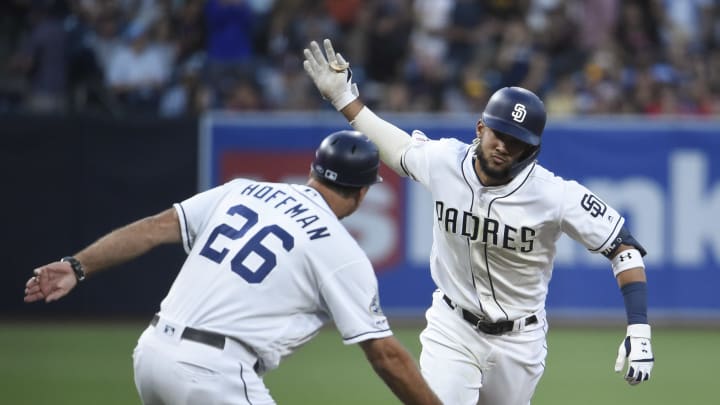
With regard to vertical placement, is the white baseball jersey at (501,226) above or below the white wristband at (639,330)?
above

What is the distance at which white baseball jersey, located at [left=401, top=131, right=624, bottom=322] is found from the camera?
650cm

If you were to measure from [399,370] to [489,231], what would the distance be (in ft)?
6.27

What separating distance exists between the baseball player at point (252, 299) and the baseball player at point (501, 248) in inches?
63.2

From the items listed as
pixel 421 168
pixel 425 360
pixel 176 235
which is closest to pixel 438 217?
pixel 421 168

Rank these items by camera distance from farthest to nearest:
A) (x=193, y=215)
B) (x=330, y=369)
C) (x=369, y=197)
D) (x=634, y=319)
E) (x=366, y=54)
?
1. (x=366, y=54)
2. (x=369, y=197)
3. (x=330, y=369)
4. (x=634, y=319)
5. (x=193, y=215)

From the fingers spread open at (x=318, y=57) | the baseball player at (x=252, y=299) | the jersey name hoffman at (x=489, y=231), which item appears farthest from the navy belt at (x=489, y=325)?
the baseball player at (x=252, y=299)

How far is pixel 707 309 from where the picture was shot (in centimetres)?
1446

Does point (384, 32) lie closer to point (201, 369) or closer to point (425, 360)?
point (425, 360)

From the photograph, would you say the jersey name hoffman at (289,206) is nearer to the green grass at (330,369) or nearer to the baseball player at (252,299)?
the baseball player at (252,299)

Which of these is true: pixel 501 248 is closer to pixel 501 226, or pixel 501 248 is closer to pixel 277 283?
pixel 501 226

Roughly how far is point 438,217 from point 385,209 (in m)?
7.70

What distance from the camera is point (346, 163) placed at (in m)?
5.08

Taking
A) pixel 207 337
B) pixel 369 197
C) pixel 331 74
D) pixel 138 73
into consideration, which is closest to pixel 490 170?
pixel 331 74

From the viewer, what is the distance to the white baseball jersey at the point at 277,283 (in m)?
4.89
